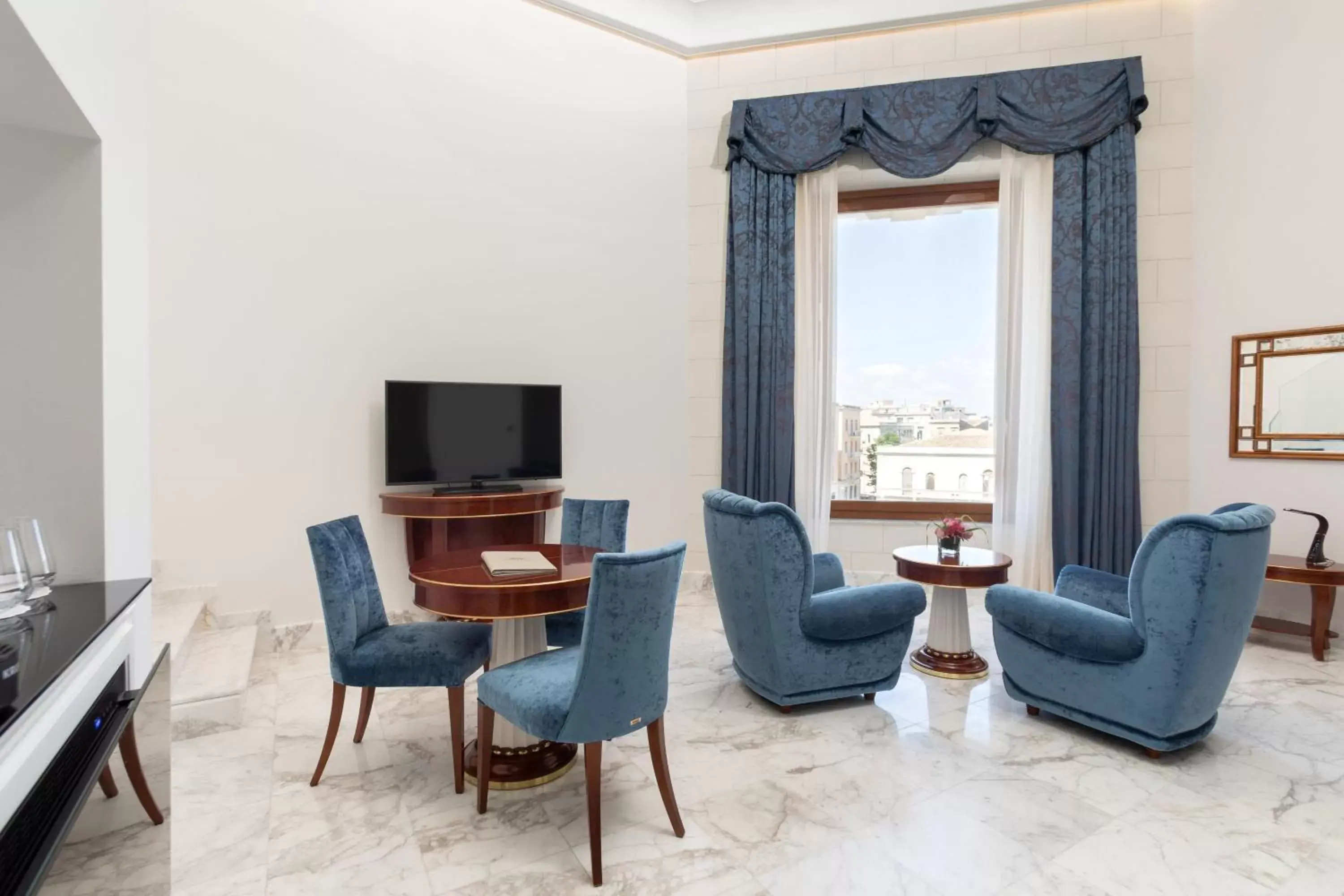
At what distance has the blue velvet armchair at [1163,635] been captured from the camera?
239cm

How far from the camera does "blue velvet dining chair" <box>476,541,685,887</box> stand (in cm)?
195

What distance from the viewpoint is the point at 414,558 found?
4.07 metres

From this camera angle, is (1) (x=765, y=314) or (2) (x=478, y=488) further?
(1) (x=765, y=314)

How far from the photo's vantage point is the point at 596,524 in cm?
345

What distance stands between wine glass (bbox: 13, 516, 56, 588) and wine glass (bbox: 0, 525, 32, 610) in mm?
16

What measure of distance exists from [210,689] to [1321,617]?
5.45m

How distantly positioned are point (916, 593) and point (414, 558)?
9.04ft

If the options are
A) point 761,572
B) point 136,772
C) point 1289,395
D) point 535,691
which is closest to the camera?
point 136,772

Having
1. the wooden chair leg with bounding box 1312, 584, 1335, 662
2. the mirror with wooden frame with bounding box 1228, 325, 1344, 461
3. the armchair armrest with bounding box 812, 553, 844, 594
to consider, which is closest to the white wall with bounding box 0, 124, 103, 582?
the armchair armrest with bounding box 812, 553, 844, 594

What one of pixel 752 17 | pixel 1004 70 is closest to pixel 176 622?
pixel 752 17

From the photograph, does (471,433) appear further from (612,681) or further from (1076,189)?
(1076,189)

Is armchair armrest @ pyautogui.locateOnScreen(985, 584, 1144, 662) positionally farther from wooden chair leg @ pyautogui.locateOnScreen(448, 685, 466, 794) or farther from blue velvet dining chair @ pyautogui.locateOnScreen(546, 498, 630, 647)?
wooden chair leg @ pyautogui.locateOnScreen(448, 685, 466, 794)

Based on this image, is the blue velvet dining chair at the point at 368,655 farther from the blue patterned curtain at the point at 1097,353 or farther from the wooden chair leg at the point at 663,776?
the blue patterned curtain at the point at 1097,353

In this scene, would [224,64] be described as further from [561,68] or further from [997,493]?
[997,493]
